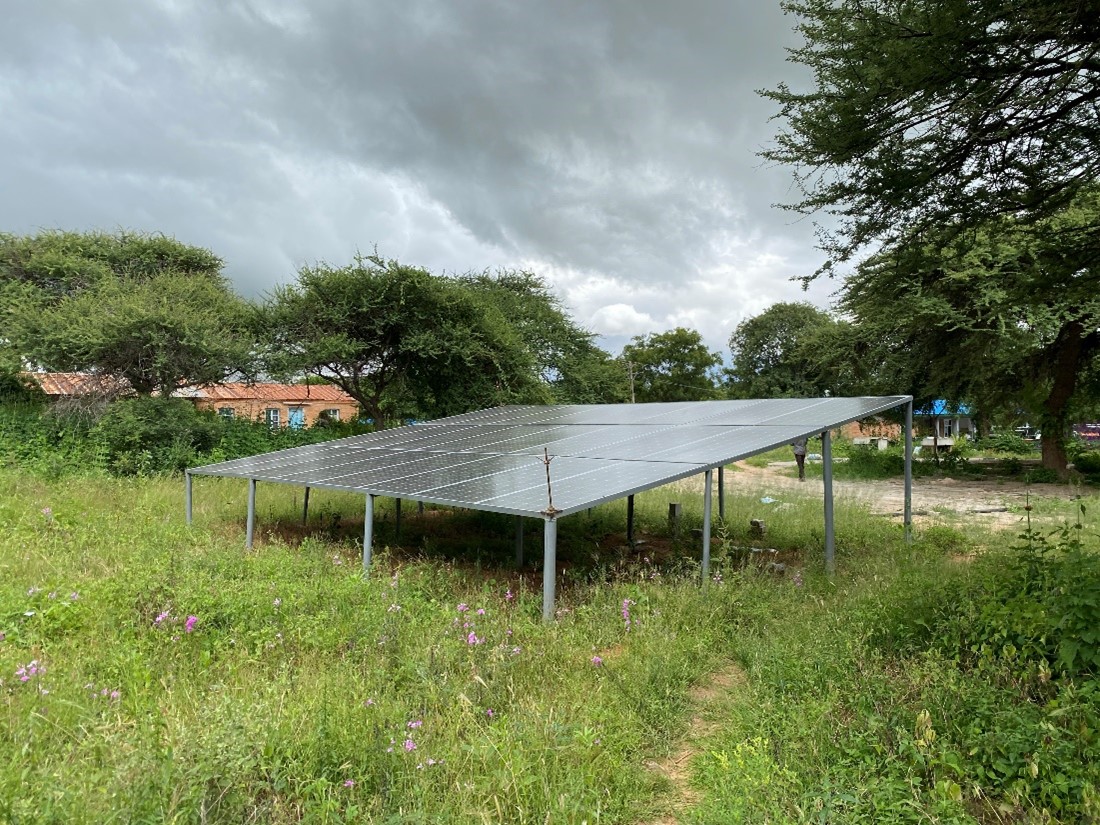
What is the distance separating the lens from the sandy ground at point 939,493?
12.9m

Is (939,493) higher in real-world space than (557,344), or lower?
lower

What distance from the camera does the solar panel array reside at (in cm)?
609

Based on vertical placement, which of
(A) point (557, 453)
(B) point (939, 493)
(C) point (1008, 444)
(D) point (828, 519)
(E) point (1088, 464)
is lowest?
(B) point (939, 493)

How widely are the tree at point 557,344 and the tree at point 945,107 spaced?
16820 millimetres

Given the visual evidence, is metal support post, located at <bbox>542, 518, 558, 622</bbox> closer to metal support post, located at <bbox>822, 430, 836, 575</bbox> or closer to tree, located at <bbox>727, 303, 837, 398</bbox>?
metal support post, located at <bbox>822, 430, 836, 575</bbox>

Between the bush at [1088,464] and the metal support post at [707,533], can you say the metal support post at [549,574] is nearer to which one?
the metal support post at [707,533]

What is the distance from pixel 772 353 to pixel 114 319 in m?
44.3

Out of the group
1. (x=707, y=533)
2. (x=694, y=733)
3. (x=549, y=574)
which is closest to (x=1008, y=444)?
(x=707, y=533)

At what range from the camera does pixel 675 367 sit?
5019 centimetres

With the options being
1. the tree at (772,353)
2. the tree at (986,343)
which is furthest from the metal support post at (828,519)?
the tree at (772,353)

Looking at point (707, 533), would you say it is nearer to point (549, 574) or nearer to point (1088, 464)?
point (549, 574)

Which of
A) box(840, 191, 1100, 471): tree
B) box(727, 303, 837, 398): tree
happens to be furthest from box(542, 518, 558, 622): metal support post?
box(727, 303, 837, 398): tree

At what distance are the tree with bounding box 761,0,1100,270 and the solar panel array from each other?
2605 millimetres

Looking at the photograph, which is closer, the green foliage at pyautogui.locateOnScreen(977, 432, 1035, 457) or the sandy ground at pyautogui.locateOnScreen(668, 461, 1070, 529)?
the sandy ground at pyautogui.locateOnScreen(668, 461, 1070, 529)
